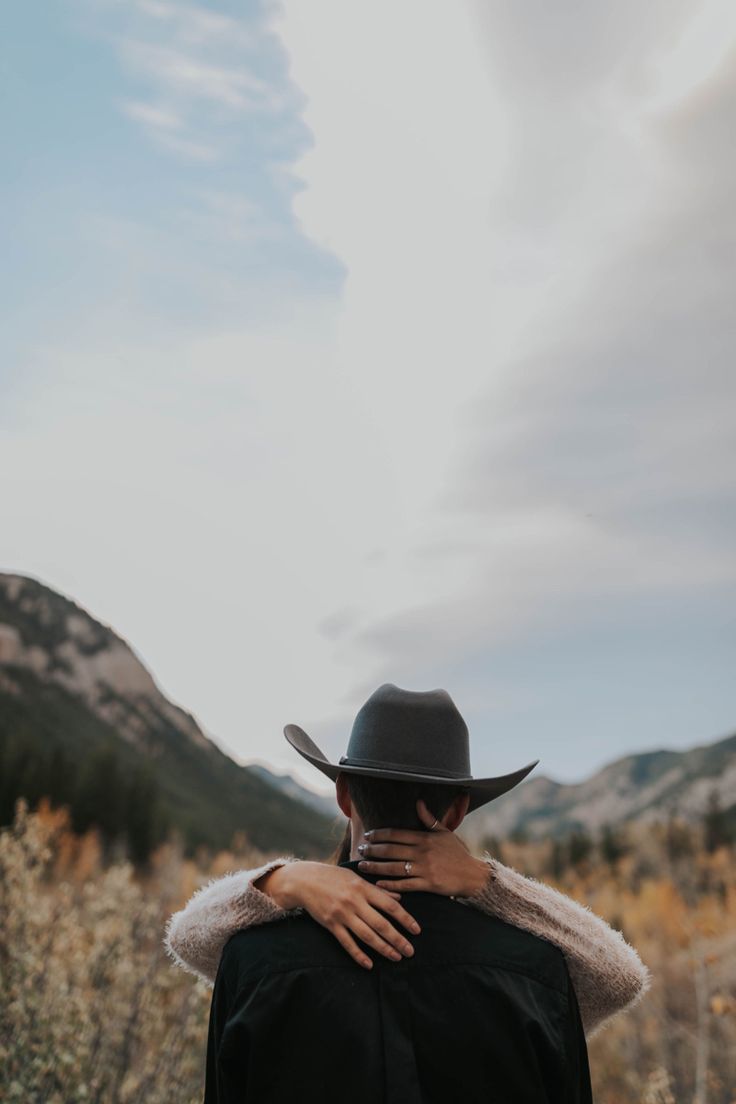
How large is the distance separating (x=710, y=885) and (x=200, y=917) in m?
60.9

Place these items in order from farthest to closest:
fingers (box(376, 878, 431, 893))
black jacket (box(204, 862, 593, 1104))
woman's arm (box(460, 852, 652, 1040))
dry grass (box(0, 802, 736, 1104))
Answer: dry grass (box(0, 802, 736, 1104)) → woman's arm (box(460, 852, 652, 1040)) → fingers (box(376, 878, 431, 893)) → black jacket (box(204, 862, 593, 1104))

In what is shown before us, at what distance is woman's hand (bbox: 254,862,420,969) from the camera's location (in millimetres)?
1860

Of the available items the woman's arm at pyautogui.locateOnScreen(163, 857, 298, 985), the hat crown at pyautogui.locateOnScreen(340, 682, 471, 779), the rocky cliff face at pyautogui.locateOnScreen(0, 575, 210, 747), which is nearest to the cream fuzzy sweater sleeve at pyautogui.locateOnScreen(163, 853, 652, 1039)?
the woman's arm at pyautogui.locateOnScreen(163, 857, 298, 985)

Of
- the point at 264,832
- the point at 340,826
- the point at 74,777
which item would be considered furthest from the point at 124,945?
the point at 264,832

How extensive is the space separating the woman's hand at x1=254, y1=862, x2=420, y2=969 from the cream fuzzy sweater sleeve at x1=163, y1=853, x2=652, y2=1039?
7cm

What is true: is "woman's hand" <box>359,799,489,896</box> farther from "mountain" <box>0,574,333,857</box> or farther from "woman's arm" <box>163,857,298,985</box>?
"mountain" <box>0,574,333,857</box>

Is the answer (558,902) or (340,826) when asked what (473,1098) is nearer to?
(558,902)

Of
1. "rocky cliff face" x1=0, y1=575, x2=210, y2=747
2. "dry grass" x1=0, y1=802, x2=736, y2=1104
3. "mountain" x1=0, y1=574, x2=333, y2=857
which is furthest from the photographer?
"rocky cliff face" x1=0, y1=575, x2=210, y2=747

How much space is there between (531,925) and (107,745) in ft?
211

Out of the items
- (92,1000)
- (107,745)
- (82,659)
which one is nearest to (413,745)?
(92,1000)

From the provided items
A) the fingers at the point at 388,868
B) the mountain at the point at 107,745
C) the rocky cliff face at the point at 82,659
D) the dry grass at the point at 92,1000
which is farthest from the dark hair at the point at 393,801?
the rocky cliff face at the point at 82,659

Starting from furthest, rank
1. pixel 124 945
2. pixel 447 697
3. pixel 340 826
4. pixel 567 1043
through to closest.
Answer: pixel 124 945
pixel 340 826
pixel 447 697
pixel 567 1043

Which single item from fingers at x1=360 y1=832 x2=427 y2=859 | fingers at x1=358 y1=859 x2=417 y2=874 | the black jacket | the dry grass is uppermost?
fingers at x1=360 y1=832 x2=427 y2=859

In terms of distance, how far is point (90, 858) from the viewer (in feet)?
156
